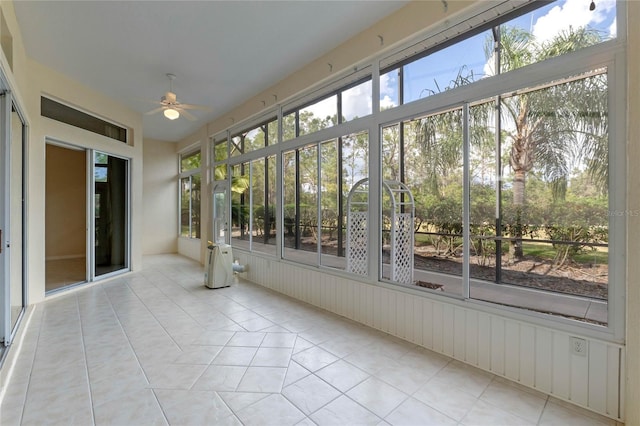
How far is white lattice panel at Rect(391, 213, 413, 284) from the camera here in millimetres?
3918

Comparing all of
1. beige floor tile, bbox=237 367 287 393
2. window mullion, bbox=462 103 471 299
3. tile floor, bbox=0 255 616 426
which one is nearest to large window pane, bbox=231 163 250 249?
tile floor, bbox=0 255 616 426

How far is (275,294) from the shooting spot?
4.79 meters

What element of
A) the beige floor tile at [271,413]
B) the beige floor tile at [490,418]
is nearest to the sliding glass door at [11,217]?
the beige floor tile at [271,413]

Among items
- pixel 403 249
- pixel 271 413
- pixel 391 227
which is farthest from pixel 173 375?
pixel 403 249

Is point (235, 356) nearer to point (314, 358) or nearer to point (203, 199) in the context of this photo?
point (314, 358)

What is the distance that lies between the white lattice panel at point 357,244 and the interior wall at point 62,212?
603 centimetres

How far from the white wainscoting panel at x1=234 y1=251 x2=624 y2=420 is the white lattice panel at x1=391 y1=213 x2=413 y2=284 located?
0.67 meters

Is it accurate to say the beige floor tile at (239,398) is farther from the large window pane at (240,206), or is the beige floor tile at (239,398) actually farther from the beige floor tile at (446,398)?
the large window pane at (240,206)

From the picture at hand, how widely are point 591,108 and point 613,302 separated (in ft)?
5.00

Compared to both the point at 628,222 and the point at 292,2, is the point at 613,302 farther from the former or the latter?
the point at 292,2

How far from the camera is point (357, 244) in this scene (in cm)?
394

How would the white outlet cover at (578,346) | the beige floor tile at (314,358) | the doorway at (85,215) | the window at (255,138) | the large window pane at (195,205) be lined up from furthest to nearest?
the large window pane at (195,205) → the doorway at (85,215) → the window at (255,138) → the beige floor tile at (314,358) → the white outlet cover at (578,346)

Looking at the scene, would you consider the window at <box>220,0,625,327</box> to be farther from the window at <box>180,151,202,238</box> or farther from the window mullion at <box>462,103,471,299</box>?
the window at <box>180,151,202,238</box>

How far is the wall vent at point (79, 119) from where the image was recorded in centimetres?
461
